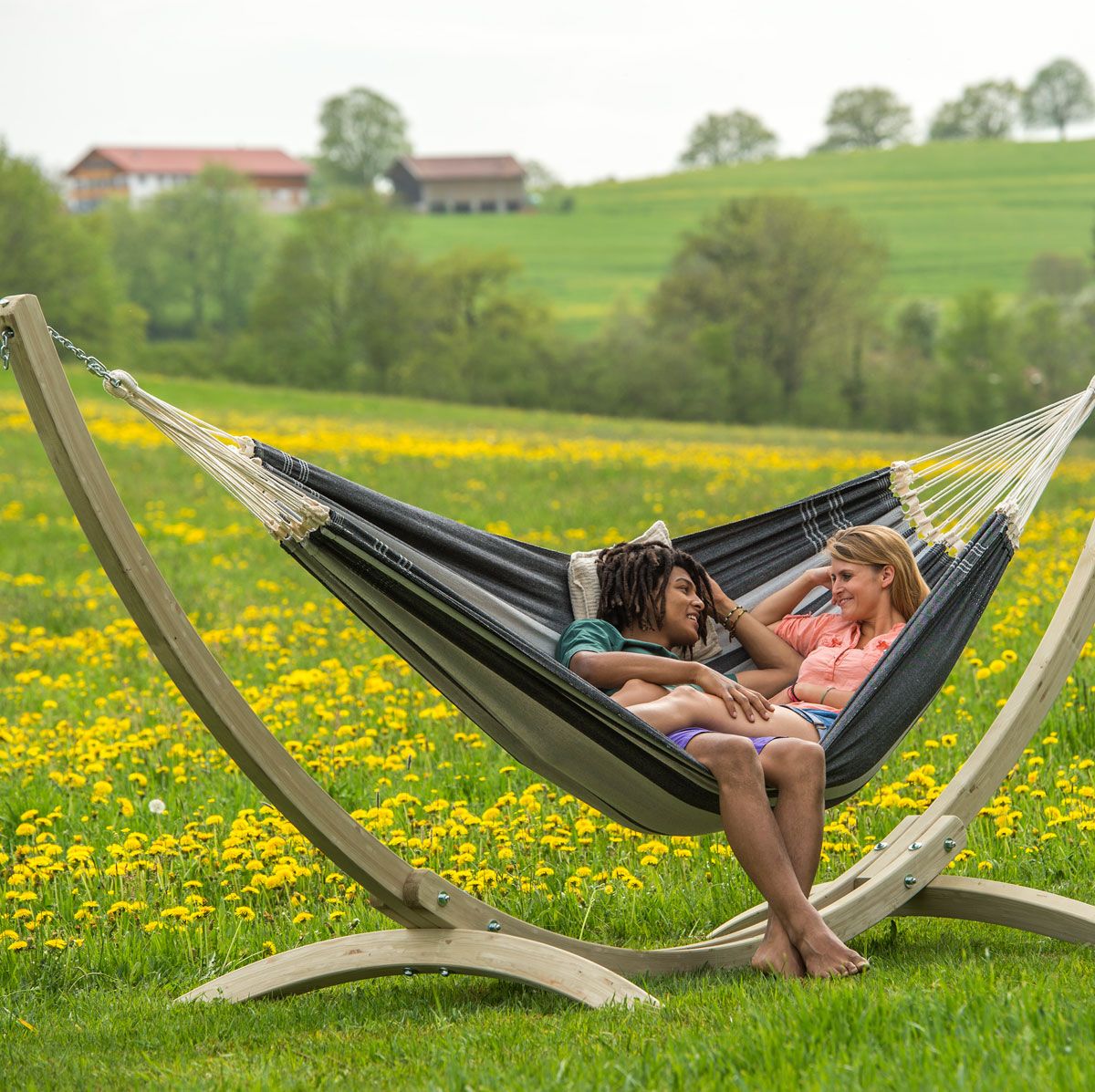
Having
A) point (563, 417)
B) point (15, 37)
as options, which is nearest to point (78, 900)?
point (563, 417)

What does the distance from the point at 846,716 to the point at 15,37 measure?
2864 inches

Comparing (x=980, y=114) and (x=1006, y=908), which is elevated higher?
(x=980, y=114)

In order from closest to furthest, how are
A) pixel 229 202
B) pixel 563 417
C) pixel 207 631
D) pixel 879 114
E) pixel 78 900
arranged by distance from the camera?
pixel 78 900 → pixel 207 631 → pixel 563 417 → pixel 229 202 → pixel 879 114

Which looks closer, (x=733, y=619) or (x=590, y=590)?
(x=590, y=590)

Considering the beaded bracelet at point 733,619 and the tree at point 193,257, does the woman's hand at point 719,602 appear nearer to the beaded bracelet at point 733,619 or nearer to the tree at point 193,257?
the beaded bracelet at point 733,619

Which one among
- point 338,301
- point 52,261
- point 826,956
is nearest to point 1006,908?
point 826,956

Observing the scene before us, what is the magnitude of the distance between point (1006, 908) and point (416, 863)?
1.70 meters

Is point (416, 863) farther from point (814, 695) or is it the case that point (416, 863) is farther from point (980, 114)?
point (980, 114)

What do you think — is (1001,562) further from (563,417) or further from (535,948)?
(563,417)

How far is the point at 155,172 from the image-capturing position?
96.9 m

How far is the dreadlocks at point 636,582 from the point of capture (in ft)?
13.2

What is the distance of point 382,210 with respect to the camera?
50469 millimetres

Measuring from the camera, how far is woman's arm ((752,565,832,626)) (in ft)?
14.0

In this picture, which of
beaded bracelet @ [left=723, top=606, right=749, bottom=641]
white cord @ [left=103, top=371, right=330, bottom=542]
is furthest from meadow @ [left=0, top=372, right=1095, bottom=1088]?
white cord @ [left=103, top=371, right=330, bottom=542]
